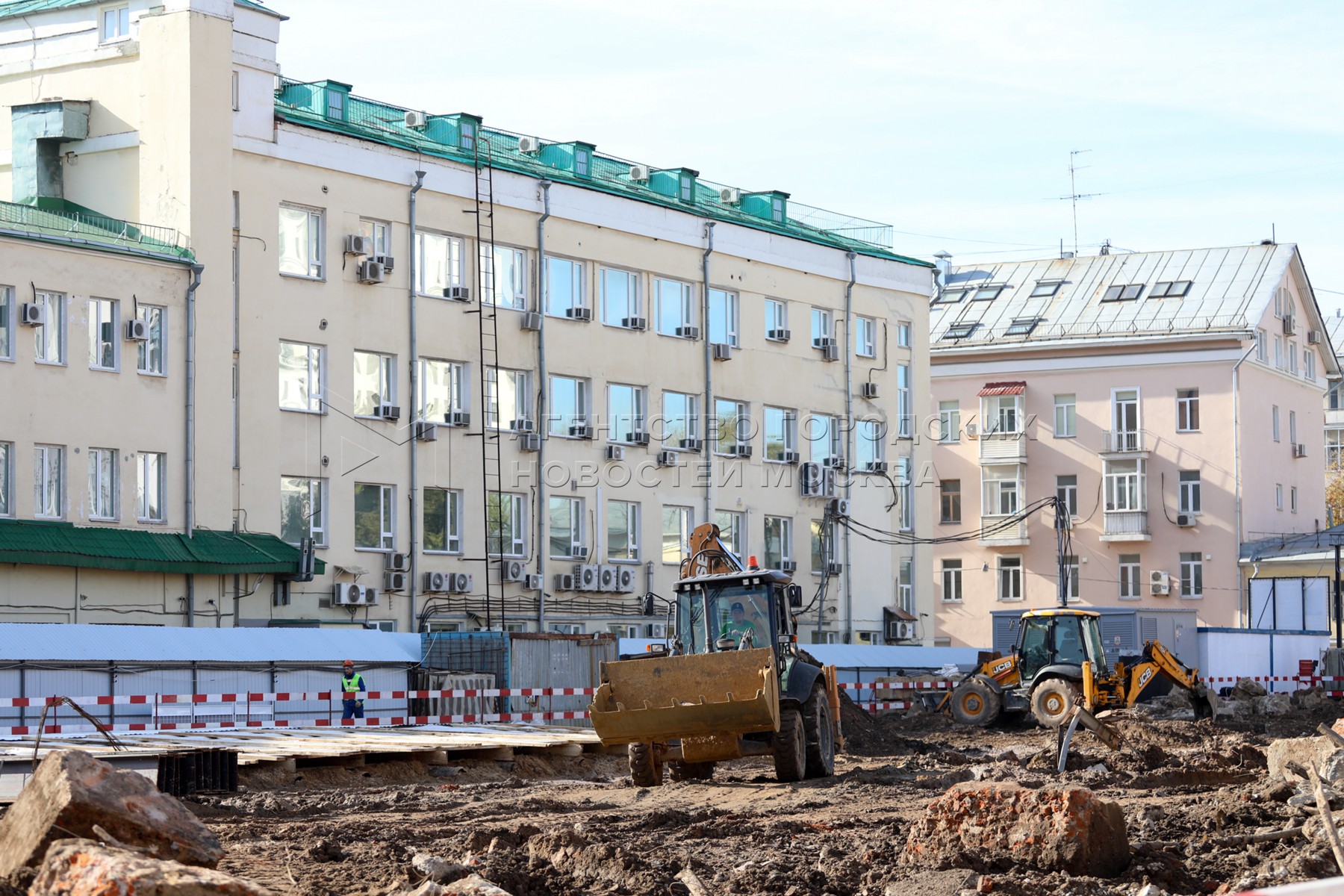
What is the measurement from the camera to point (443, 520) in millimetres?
37938

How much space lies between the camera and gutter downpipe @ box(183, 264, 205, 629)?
32.5 meters

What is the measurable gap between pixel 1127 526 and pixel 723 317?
20.1 metres

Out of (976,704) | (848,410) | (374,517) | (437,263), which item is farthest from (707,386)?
(976,704)

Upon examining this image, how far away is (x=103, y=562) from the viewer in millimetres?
30797

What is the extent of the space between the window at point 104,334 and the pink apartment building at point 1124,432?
31792 millimetres

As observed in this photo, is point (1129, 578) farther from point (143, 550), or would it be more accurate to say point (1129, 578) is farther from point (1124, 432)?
point (143, 550)

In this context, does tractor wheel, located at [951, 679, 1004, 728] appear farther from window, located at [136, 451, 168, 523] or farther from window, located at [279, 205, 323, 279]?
window, located at [279, 205, 323, 279]

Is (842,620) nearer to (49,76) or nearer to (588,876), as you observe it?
(49,76)

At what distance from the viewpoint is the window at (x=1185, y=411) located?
5850cm

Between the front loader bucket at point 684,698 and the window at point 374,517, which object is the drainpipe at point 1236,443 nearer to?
the window at point 374,517

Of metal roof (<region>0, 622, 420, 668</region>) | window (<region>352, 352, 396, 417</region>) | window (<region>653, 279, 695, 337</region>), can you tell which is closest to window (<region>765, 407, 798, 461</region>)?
window (<region>653, 279, 695, 337</region>)

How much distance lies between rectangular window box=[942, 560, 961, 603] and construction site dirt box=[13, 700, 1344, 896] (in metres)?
35.4

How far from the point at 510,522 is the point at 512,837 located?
26289 mm

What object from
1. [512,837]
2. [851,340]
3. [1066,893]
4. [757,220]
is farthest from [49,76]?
[1066,893]
